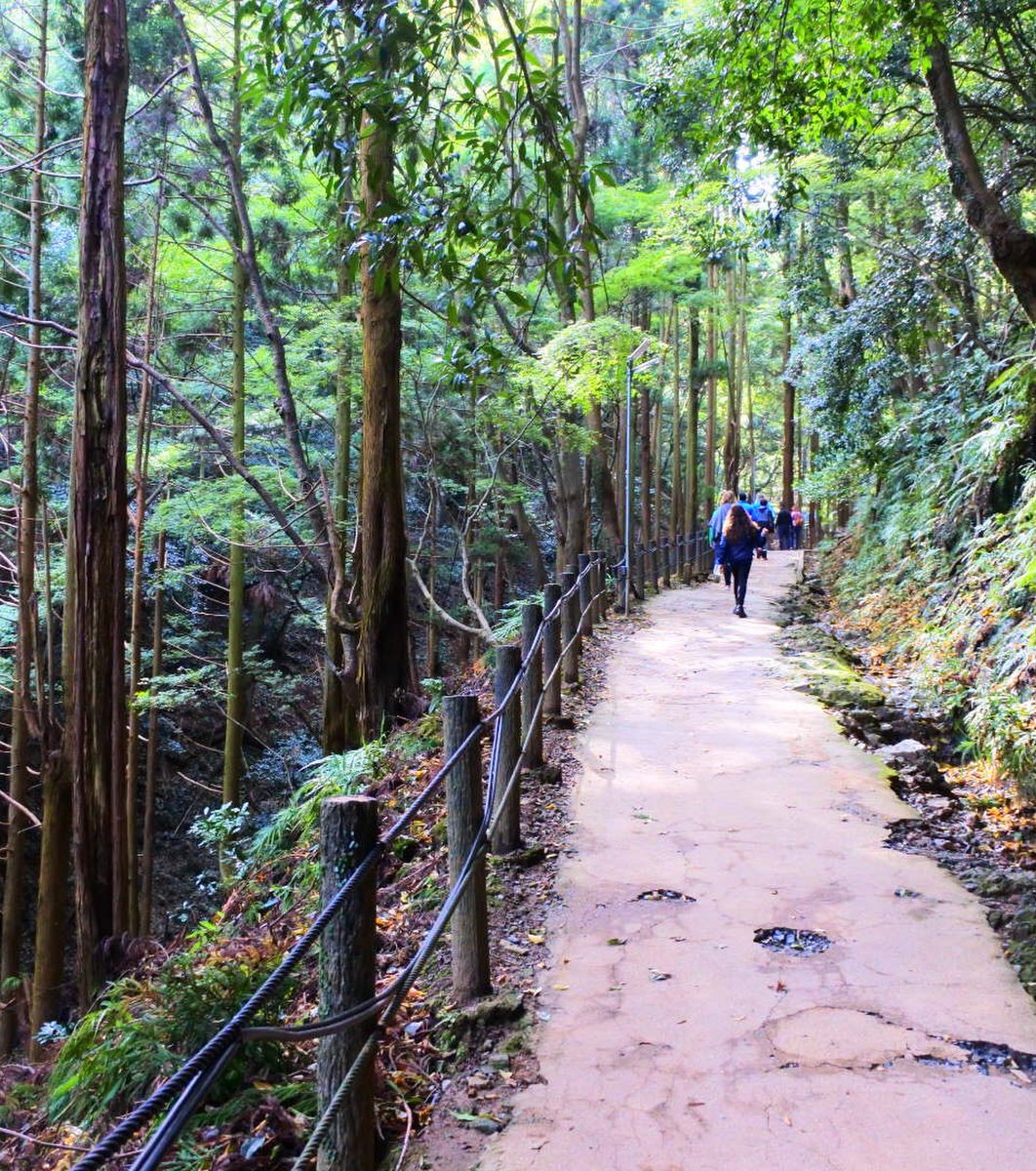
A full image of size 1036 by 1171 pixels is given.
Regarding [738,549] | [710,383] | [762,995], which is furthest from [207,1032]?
[710,383]

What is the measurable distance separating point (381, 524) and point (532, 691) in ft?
11.7

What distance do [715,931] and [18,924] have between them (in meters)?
11.6

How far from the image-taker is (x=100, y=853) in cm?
718

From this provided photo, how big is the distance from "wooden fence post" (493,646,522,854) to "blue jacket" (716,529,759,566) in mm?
8838

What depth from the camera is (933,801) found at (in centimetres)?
645

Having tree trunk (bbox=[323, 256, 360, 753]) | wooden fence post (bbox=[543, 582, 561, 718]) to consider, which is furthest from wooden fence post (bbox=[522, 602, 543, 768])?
tree trunk (bbox=[323, 256, 360, 753])

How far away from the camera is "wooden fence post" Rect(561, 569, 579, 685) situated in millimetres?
8945

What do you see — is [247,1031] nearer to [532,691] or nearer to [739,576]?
[532,691]

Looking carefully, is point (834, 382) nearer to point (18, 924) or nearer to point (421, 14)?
point (421, 14)

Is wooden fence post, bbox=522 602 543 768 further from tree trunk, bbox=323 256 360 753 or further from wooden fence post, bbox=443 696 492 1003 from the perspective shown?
tree trunk, bbox=323 256 360 753

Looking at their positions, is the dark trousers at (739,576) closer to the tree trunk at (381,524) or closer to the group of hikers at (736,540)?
the group of hikers at (736,540)

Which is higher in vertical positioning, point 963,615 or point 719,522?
point 719,522

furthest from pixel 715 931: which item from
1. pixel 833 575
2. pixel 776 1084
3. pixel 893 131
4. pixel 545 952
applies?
pixel 833 575

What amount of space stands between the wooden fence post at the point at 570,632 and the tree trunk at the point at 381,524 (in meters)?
1.69
